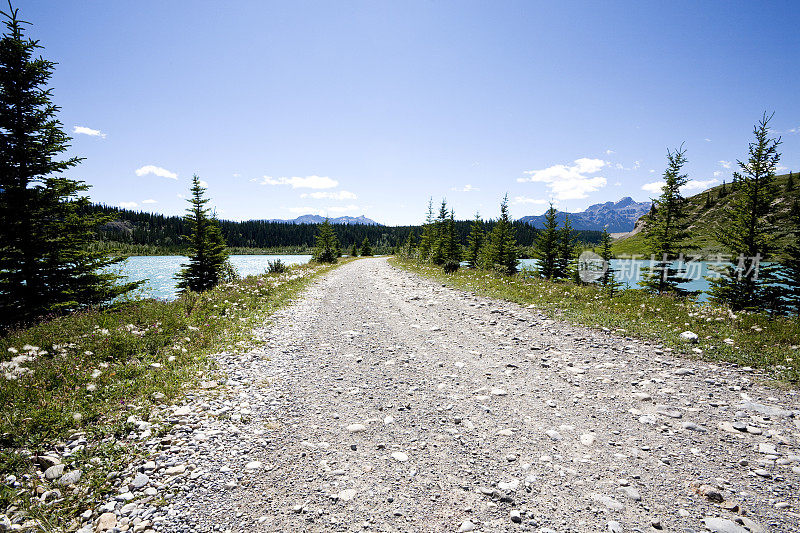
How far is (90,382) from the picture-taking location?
636cm

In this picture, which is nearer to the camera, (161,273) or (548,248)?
(548,248)

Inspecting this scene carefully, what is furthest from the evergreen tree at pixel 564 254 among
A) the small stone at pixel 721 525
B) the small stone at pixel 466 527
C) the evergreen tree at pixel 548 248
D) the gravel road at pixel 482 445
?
the small stone at pixel 466 527

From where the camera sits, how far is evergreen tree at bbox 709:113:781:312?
1850cm

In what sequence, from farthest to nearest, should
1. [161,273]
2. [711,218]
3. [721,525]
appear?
[711,218] < [161,273] < [721,525]

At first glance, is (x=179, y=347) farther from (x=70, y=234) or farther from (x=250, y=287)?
(x=250, y=287)

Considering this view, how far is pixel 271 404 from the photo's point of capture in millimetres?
6090

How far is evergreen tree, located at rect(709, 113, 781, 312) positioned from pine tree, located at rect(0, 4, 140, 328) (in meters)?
31.4

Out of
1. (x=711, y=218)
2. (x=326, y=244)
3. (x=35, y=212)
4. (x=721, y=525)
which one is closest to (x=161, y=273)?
(x=326, y=244)

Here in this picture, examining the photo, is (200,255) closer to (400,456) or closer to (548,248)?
(400,456)

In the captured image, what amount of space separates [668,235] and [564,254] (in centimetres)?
1745

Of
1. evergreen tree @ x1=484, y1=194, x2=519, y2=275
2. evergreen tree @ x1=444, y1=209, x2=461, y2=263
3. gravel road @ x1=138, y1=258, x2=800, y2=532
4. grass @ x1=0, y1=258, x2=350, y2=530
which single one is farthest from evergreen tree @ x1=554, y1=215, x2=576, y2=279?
grass @ x1=0, y1=258, x2=350, y2=530

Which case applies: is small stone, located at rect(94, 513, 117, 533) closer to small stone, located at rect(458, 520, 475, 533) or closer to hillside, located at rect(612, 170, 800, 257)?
small stone, located at rect(458, 520, 475, 533)

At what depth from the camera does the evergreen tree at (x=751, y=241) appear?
18.5 meters

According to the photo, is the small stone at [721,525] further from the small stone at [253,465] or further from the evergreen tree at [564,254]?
the evergreen tree at [564,254]
